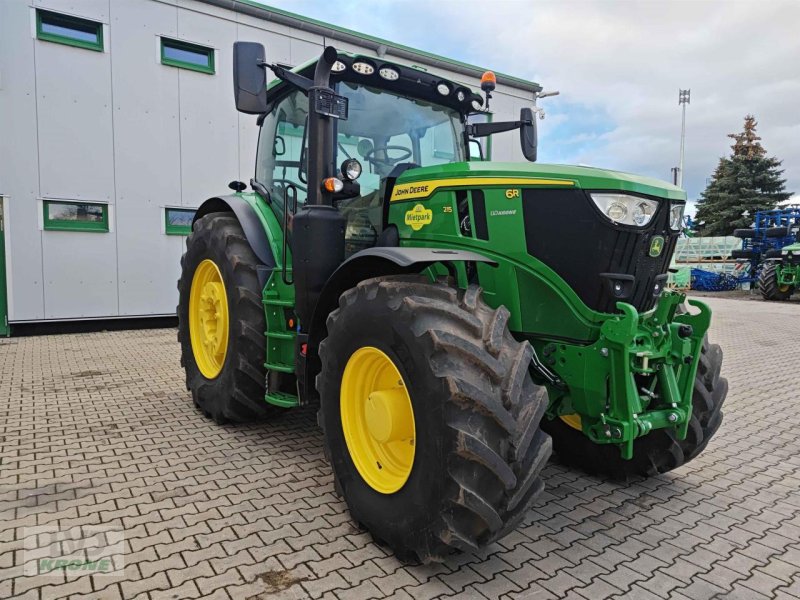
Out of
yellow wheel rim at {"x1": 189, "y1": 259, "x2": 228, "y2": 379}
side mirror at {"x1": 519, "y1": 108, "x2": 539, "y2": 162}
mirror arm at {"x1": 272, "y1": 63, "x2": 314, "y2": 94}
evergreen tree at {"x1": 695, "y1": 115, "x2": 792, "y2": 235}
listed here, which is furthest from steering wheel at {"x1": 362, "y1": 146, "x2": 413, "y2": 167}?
evergreen tree at {"x1": 695, "y1": 115, "x2": 792, "y2": 235}

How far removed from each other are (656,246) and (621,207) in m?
0.35

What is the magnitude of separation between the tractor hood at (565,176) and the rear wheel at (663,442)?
1.05m

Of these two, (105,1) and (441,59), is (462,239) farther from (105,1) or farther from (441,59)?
(441,59)

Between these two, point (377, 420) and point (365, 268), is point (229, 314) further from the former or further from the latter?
point (377, 420)

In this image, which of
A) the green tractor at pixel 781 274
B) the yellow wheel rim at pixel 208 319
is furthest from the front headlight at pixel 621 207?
the green tractor at pixel 781 274

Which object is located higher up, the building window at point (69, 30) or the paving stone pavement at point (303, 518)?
the building window at point (69, 30)

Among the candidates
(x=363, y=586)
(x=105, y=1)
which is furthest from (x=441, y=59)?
(x=363, y=586)

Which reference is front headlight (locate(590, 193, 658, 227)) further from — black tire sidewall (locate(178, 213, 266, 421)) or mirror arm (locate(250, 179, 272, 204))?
mirror arm (locate(250, 179, 272, 204))

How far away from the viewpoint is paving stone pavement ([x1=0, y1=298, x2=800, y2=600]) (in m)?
2.39

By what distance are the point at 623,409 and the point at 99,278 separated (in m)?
8.68

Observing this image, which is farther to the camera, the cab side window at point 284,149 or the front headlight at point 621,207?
the cab side window at point 284,149

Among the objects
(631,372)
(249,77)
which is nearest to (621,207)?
(631,372)

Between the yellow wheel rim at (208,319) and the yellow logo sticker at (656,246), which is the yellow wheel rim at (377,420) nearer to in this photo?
the yellow logo sticker at (656,246)

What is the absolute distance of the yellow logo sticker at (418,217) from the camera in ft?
10.3
